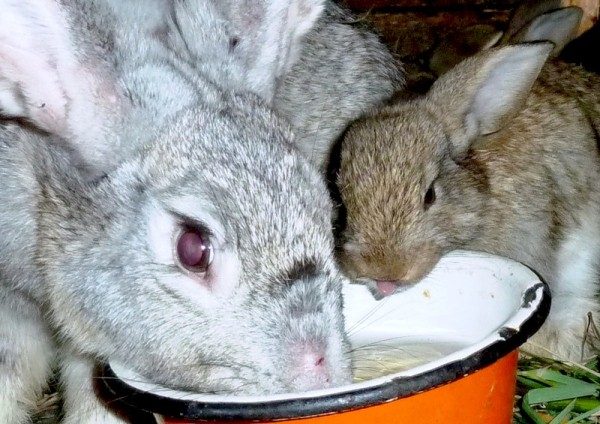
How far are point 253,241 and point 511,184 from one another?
54.8 inches

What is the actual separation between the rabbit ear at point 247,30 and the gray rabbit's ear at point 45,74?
0.43 meters

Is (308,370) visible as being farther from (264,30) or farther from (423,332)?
(264,30)

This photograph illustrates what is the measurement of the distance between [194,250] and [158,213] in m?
0.13

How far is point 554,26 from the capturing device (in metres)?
3.73

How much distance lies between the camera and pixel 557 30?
3740mm

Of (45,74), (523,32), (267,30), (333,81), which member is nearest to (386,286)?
(267,30)

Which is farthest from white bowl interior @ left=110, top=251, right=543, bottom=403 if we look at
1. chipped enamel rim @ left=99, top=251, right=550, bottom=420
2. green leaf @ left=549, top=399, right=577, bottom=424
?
green leaf @ left=549, top=399, right=577, bottom=424

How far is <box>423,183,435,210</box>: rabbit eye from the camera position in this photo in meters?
2.98

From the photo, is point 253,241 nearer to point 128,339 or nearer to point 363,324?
point 128,339

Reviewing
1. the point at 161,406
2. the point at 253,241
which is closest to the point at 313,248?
the point at 253,241

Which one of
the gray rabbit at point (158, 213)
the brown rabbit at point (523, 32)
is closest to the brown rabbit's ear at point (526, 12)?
the brown rabbit at point (523, 32)

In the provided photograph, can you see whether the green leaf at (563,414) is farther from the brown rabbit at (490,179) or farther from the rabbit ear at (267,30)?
the rabbit ear at (267,30)

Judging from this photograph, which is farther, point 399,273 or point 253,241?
point 399,273

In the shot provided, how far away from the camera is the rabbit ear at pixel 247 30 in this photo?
2682 mm
